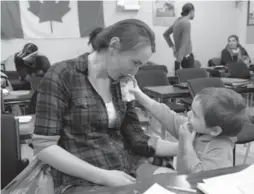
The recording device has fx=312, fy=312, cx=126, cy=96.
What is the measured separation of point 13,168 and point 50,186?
0.28m

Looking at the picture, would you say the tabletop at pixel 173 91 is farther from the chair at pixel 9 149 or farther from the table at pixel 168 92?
the chair at pixel 9 149

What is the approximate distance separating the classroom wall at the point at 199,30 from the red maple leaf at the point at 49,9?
44cm

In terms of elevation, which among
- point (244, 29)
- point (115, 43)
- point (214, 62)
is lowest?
point (214, 62)

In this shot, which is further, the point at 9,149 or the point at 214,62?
the point at 214,62

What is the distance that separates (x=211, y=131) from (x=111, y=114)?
0.39 metres

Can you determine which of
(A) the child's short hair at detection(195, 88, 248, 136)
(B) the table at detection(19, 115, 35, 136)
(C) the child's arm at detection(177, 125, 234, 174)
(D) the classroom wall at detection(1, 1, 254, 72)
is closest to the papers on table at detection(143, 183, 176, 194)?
(C) the child's arm at detection(177, 125, 234, 174)

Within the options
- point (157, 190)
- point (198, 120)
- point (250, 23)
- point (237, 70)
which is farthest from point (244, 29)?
point (157, 190)

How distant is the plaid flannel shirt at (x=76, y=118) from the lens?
1.09m

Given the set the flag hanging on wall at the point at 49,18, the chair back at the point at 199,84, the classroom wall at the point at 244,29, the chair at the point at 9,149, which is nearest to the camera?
the chair at the point at 9,149

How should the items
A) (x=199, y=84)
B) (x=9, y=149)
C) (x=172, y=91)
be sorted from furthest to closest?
1. (x=172, y=91)
2. (x=199, y=84)
3. (x=9, y=149)

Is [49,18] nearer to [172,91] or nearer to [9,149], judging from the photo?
[172,91]

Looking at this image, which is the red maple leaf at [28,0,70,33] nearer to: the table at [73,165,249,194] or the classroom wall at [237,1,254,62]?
the classroom wall at [237,1,254,62]

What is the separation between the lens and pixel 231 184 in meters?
0.83

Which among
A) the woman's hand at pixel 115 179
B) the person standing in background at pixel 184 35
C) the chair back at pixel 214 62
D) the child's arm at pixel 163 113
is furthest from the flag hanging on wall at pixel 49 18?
the woman's hand at pixel 115 179
